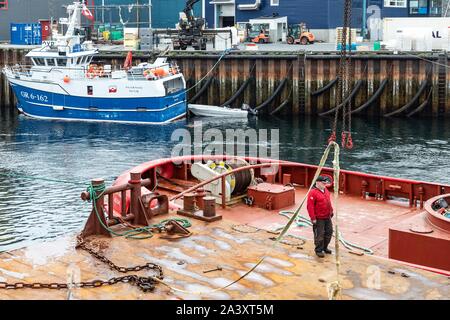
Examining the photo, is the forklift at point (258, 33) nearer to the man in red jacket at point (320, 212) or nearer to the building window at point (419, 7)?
the building window at point (419, 7)

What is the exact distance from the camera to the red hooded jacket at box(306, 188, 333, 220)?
9852mm

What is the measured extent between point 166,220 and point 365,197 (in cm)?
551

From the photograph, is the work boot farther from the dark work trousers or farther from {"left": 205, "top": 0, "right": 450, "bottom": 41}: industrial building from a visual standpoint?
{"left": 205, "top": 0, "right": 450, "bottom": 41}: industrial building

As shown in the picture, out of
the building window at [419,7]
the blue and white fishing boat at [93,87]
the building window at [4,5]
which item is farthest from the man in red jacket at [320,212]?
the building window at [419,7]

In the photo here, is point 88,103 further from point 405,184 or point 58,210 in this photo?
point 405,184

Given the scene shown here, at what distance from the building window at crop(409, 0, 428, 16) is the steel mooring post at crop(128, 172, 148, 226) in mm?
59478

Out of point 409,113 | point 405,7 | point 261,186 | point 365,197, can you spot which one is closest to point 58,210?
point 261,186

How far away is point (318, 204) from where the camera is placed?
9883mm

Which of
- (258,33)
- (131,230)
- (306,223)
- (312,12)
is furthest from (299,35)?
(131,230)

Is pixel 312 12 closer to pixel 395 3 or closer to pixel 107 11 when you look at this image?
pixel 395 3

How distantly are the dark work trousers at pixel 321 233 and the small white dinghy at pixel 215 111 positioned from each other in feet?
108

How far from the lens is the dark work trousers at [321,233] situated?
995 cm

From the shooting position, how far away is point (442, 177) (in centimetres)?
2611

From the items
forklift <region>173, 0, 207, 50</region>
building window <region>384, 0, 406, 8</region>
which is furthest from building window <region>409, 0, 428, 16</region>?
forklift <region>173, 0, 207, 50</region>
